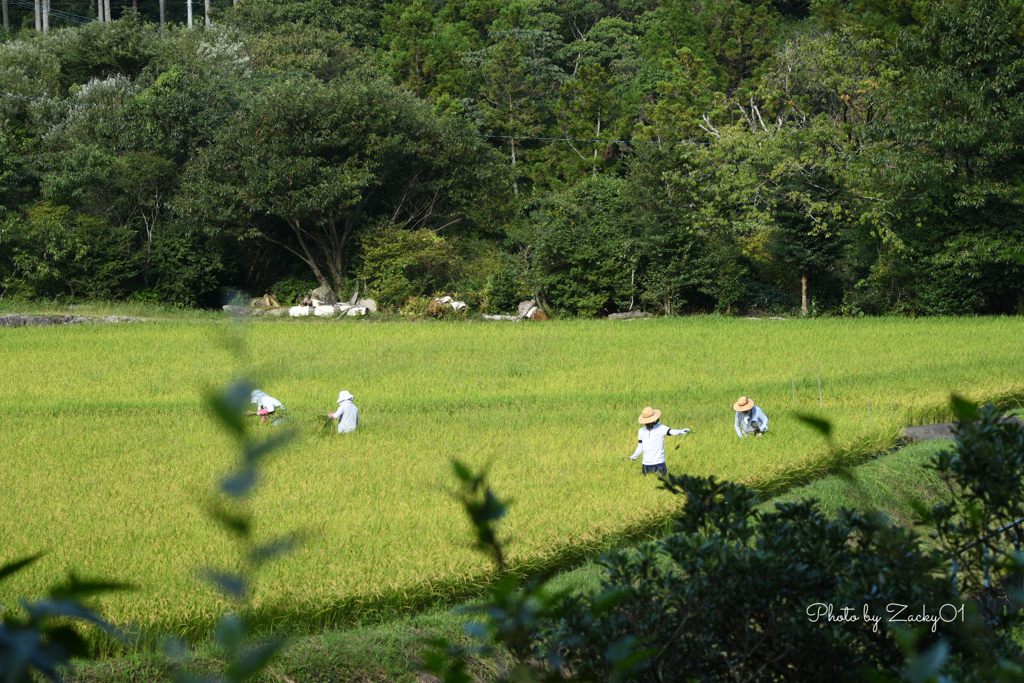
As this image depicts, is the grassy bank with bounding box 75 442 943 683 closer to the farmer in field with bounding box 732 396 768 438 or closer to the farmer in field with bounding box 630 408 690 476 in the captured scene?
the farmer in field with bounding box 630 408 690 476

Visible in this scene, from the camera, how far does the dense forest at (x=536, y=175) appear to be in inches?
829

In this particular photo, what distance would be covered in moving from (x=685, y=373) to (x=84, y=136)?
1827cm

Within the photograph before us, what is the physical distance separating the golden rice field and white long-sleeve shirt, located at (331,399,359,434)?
213mm

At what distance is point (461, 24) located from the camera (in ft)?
107

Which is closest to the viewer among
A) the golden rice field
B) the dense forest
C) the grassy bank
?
the grassy bank

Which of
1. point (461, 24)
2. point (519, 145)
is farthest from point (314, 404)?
point (461, 24)

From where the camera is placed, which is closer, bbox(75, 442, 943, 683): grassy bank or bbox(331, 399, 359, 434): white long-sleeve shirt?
bbox(75, 442, 943, 683): grassy bank

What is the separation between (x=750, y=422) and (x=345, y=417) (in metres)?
4.56

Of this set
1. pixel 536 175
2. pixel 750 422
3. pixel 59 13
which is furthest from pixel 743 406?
pixel 59 13

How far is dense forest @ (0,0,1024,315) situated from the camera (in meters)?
21.1

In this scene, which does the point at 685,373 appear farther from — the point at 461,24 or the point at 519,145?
the point at 461,24

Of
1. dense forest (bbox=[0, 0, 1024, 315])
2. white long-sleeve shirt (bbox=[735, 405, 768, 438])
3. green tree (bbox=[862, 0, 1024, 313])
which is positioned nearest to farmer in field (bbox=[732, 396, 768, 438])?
white long-sleeve shirt (bbox=[735, 405, 768, 438])

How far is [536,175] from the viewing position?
28562 mm

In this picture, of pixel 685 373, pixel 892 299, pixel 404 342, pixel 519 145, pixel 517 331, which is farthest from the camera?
pixel 519 145
